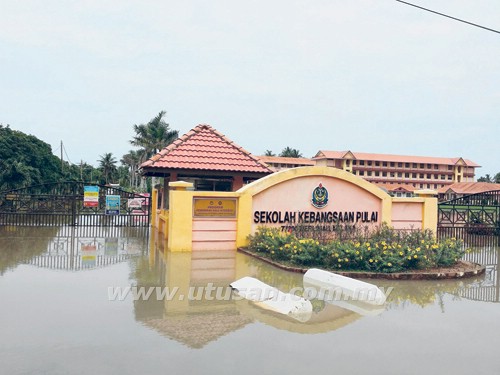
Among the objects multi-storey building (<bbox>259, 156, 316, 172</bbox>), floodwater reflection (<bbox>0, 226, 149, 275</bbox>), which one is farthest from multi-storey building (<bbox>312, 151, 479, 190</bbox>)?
floodwater reflection (<bbox>0, 226, 149, 275</bbox>)

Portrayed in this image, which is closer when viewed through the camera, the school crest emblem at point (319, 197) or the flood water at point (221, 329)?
the flood water at point (221, 329)

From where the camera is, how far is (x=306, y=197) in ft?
48.9

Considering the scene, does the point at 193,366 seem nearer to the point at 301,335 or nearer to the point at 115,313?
the point at 301,335

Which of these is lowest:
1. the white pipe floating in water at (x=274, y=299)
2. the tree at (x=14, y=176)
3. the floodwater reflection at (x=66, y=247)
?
the floodwater reflection at (x=66, y=247)

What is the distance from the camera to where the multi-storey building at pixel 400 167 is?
8775 centimetres

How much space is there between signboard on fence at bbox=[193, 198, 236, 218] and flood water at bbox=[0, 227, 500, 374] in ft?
11.4

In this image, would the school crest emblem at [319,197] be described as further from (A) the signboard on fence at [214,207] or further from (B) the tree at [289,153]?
(B) the tree at [289,153]

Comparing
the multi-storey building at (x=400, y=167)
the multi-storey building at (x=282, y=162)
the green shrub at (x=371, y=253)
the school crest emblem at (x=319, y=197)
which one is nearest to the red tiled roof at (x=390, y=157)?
the multi-storey building at (x=400, y=167)

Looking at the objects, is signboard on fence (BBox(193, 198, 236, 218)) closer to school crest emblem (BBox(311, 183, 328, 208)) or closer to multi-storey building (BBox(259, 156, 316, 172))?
school crest emblem (BBox(311, 183, 328, 208))

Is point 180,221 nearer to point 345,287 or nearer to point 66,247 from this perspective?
point 66,247

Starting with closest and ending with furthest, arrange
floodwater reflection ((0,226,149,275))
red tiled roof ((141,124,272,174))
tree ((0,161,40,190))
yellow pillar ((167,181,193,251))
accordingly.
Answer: floodwater reflection ((0,226,149,275))
yellow pillar ((167,181,193,251))
red tiled roof ((141,124,272,174))
tree ((0,161,40,190))

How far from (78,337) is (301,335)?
2.83 m

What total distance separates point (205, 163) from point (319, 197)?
477 centimetres

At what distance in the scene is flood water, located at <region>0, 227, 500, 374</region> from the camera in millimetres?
5094
